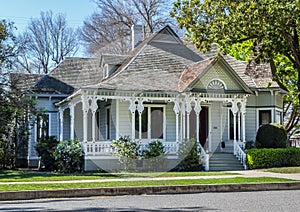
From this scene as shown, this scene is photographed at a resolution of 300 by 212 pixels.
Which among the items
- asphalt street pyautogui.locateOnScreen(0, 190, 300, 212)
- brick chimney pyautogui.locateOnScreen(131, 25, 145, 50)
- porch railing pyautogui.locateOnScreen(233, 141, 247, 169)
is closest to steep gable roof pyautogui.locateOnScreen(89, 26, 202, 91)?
porch railing pyautogui.locateOnScreen(233, 141, 247, 169)

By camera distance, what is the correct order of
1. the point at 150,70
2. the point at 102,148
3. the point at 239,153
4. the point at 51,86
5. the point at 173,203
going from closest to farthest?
the point at 173,203 < the point at 102,148 < the point at 239,153 < the point at 150,70 < the point at 51,86

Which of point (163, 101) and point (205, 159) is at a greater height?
point (163, 101)

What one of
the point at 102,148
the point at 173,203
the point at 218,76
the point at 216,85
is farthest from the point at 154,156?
the point at 173,203

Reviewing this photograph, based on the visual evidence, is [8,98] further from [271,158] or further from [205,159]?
[271,158]

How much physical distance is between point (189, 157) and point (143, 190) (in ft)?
27.3

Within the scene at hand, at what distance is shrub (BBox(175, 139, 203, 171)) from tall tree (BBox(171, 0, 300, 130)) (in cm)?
504

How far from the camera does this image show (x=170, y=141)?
24625 mm

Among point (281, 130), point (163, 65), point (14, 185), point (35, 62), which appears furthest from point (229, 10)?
point (35, 62)

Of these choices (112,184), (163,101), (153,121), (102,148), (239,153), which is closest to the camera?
(112,184)

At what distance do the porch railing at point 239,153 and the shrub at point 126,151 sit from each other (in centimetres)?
521

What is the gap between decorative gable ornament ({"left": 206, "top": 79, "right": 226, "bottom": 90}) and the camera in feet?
78.1

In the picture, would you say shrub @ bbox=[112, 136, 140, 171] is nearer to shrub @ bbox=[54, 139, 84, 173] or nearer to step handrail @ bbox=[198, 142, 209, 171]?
shrub @ bbox=[54, 139, 84, 173]

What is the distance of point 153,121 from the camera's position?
81.3 feet

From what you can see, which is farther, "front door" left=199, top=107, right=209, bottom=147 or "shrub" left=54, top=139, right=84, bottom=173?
"front door" left=199, top=107, right=209, bottom=147
